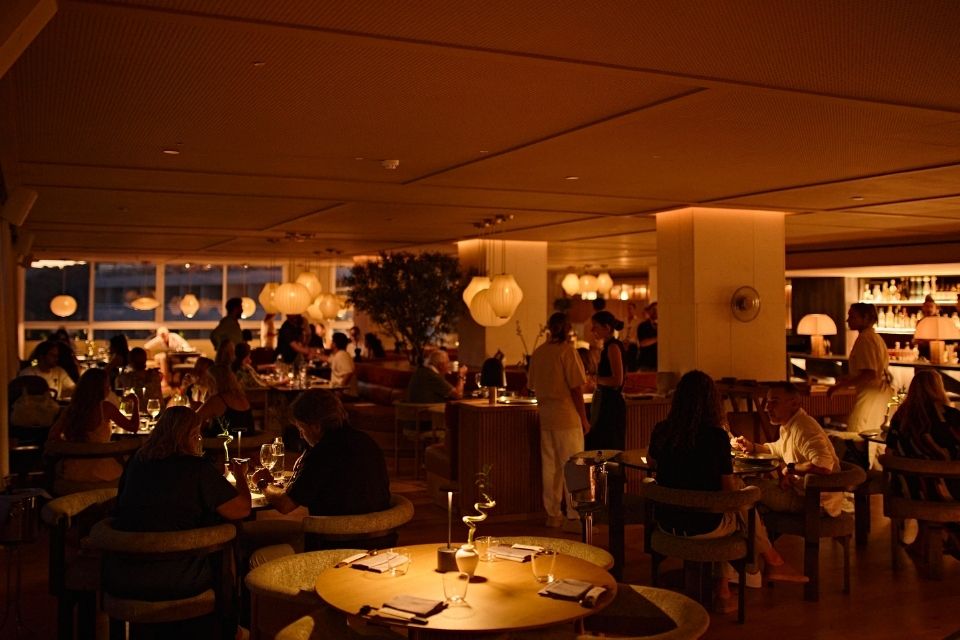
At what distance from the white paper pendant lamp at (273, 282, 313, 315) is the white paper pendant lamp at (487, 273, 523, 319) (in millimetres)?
3279

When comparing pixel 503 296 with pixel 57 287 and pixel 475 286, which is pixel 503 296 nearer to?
pixel 475 286

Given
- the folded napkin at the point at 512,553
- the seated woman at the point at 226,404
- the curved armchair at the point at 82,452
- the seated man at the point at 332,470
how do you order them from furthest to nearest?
1. the seated woman at the point at 226,404
2. the curved armchair at the point at 82,452
3. the seated man at the point at 332,470
4. the folded napkin at the point at 512,553

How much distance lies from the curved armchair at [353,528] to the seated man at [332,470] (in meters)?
0.08

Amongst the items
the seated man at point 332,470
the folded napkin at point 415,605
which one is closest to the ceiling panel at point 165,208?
the seated man at point 332,470

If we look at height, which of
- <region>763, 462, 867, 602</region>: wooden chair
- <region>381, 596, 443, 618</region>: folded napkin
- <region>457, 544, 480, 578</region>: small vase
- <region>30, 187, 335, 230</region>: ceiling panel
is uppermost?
<region>30, 187, 335, 230</region>: ceiling panel

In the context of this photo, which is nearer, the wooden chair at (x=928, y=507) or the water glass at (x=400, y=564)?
the water glass at (x=400, y=564)

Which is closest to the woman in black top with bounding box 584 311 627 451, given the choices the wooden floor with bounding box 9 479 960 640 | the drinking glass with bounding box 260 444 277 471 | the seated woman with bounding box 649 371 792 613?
the wooden floor with bounding box 9 479 960 640

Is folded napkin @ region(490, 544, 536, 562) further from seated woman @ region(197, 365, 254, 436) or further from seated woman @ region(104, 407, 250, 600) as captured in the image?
seated woman @ region(197, 365, 254, 436)

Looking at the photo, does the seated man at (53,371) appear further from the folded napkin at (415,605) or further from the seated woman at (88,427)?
the folded napkin at (415,605)

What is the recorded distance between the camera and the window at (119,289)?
814 inches

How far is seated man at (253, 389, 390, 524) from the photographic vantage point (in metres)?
4.36

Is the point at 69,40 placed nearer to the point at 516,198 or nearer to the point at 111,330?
the point at 516,198

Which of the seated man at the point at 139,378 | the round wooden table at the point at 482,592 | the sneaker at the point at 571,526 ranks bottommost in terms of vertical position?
the sneaker at the point at 571,526

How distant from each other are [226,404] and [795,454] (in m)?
4.34
